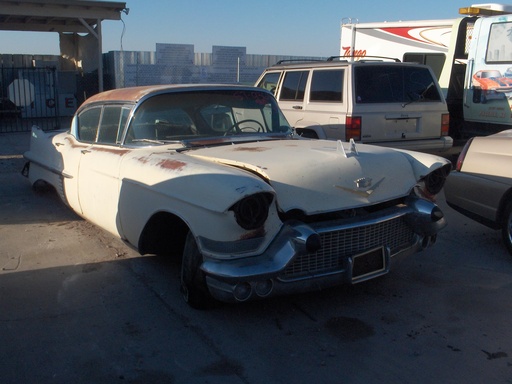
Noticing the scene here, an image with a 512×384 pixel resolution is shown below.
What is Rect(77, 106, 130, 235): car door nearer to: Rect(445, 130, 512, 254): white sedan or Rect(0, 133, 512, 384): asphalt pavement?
Rect(0, 133, 512, 384): asphalt pavement

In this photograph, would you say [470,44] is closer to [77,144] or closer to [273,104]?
[273,104]

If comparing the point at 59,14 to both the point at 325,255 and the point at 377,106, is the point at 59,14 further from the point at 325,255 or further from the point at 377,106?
the point at 325,255

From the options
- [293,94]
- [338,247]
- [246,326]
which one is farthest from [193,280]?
[293,94]

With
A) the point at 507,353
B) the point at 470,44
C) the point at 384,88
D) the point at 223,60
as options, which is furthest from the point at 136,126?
the point at 223,60

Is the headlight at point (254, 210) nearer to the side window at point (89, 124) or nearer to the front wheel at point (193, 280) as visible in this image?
the front wheel at point (193, 280)

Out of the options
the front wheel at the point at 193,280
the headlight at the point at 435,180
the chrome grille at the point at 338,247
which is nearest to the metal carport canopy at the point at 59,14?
the front wheel at the point at 193,280

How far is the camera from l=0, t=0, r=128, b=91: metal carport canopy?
1589 cm

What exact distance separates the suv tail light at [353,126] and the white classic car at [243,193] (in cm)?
258

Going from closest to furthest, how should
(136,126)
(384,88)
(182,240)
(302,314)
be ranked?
(302,314) < (182,240) < (136,126) < (384,88)

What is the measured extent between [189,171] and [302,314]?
130 cm

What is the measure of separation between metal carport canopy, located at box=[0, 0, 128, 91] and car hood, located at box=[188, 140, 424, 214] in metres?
13.5

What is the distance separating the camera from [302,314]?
13.5 feet

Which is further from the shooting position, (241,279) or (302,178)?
(302,178)

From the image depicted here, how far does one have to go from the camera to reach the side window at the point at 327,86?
8406 millimetres
